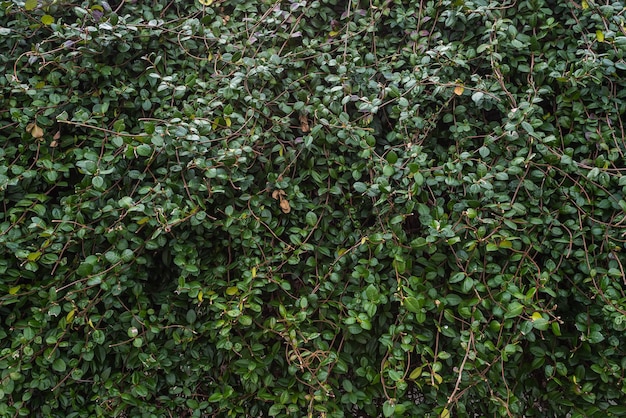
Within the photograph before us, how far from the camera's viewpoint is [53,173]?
1.76 meters

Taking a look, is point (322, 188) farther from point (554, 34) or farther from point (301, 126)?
point (554, 34)

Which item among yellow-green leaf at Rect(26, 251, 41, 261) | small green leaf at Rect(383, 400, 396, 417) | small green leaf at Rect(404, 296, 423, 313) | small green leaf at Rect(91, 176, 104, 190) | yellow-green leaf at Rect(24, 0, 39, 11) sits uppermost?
yellow-green leaf at Rect(24, 0, 39, 11)

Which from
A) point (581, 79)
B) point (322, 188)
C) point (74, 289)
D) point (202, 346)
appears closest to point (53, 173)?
point (74, 289)

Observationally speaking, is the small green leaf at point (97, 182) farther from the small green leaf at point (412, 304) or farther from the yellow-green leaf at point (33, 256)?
the small green leaf at point (412, 304)

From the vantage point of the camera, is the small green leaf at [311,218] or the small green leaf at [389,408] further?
the small green leaf at [311,218]

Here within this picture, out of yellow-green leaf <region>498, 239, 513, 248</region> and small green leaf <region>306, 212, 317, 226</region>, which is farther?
small green leaf <region>306, 212, 317, 226</region>

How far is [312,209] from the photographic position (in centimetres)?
180

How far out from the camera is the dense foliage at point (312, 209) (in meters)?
1.65

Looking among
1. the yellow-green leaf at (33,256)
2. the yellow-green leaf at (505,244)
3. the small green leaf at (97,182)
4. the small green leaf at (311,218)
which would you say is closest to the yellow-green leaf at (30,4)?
the small green leaf at (97,182)

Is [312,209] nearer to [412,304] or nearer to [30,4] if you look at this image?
[412,304]

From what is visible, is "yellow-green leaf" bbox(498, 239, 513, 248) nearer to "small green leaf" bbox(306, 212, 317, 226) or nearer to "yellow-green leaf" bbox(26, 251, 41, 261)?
"small green leaf" bbox(306, 212, 317, 226)

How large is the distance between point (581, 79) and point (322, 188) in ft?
3.14

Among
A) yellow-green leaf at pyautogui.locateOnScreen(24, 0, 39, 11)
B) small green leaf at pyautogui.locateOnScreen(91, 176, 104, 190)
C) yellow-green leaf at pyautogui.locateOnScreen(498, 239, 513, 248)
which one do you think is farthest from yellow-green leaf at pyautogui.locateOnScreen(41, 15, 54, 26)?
yellow-green leaf at pyautogui.locateOnScreen(498, 239, 513, 248)

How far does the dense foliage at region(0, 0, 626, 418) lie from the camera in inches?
65.1
